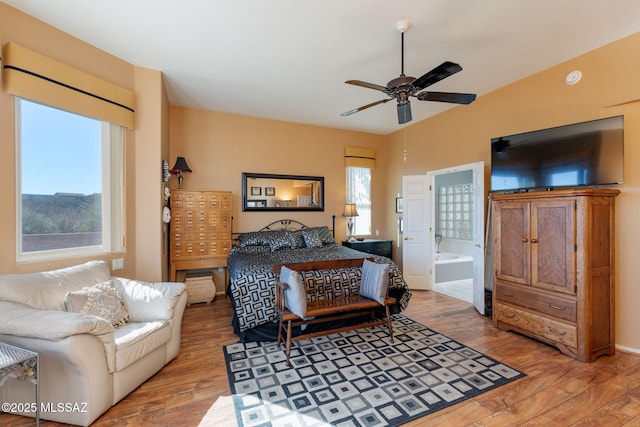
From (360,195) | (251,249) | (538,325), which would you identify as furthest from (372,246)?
(538,325)

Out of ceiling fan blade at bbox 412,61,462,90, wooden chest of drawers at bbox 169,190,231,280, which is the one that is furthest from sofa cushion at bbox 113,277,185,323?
ceiling fan blade at bbox 412,61,462,90

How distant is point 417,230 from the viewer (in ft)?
16.8

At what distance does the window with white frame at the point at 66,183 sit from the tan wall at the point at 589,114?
4.64 m

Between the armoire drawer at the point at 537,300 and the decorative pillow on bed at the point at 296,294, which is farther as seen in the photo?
the armoire drawer at the point at 537,300

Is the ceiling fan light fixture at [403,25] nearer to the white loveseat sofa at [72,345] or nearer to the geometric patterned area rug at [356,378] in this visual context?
the geometric patterned area rug at [356,378]

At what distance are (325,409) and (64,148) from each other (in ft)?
10.6

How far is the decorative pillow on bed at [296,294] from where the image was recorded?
2566 mm

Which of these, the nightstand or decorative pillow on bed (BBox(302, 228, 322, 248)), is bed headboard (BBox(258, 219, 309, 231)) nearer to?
decorative pillow on bed (BBox(302, 228, 322, 248))

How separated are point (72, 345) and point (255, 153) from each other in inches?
151

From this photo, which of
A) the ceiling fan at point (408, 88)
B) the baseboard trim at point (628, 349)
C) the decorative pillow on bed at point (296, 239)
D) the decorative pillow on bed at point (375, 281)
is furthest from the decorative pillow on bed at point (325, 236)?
the baseboard trim at point (628, 349)

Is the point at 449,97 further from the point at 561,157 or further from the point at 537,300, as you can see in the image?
the point at 537,300

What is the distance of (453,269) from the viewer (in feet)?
18.5

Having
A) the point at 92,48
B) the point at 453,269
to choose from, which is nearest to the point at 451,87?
the point at 453,269

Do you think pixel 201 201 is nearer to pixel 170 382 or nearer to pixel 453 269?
pixel 170 382
